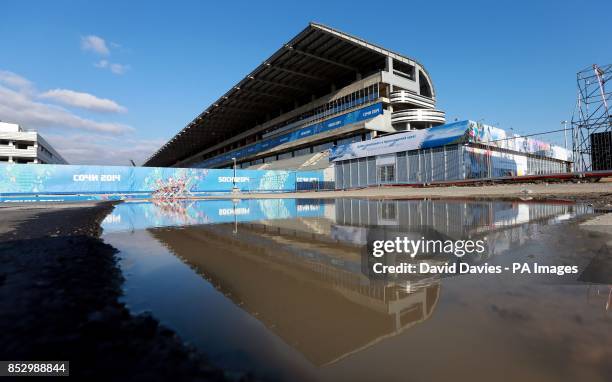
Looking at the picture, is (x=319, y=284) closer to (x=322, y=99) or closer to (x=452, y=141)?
(x=452, y=141)

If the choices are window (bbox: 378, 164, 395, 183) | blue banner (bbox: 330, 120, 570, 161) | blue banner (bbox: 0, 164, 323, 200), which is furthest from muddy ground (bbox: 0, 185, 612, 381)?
blue banner (bbox: 0, 164, 323, 200)

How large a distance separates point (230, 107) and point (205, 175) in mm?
31880

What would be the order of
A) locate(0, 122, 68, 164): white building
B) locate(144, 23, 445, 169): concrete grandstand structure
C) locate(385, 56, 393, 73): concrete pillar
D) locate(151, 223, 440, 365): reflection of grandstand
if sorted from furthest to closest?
locate(0, 122, 68, 164): white building < locate(385, 56, 393, 73): concrete pillar < locate(144, 23, 445, 169): concrete grandstand structure < locate(151, 223, 440, 365): reflection of grandstand

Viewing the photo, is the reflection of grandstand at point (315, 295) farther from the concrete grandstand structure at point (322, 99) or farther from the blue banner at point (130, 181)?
the concrete grandstand structure at point (322, 99)

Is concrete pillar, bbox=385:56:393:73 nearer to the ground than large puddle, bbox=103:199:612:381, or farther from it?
farther from it

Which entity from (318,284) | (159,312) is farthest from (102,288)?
(318,284)

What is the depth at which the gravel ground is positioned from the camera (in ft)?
5.12

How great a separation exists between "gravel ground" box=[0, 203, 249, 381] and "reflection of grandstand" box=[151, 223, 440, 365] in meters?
0.67

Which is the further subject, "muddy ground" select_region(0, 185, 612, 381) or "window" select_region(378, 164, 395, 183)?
"window" select_region(378, 164, 395, 183)

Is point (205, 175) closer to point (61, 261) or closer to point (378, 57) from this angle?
point (378, 57)

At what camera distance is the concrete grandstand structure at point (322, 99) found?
1631 inches

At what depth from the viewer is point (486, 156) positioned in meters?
26.2

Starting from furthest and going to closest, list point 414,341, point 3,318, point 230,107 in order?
point 230,107 < point 3,318 < point 414,341

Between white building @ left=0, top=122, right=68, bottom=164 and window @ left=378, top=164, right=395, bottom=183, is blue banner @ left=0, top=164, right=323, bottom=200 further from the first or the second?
white building @ left=0, top=122, right=68, bottom=164
